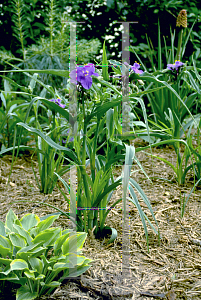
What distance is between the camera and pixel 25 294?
31.7 inches

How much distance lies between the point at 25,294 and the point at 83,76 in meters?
0.69

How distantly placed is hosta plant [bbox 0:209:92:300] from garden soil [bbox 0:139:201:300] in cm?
5

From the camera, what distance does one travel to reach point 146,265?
39.5 inches

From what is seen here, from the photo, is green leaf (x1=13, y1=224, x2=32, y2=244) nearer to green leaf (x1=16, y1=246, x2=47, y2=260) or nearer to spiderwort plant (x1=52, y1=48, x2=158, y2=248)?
green leaf (x1=16, y1=246, x2=47, y2=260)

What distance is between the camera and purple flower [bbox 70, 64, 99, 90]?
0.87 m

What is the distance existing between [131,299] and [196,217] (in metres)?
0.62

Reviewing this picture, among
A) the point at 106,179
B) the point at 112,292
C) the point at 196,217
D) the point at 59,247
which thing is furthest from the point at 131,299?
the point at 196,217

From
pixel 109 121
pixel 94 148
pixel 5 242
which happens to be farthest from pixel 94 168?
pixel 5 242

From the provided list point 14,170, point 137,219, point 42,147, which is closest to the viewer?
point 137,219

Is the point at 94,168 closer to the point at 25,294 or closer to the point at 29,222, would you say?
the point at 29,222

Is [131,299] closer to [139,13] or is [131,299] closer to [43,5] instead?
[139,13]

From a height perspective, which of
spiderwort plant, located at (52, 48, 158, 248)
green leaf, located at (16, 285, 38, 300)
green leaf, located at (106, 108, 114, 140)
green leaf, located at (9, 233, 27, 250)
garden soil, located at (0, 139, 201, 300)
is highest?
green leaf, located at (106, 108, 114, 140)

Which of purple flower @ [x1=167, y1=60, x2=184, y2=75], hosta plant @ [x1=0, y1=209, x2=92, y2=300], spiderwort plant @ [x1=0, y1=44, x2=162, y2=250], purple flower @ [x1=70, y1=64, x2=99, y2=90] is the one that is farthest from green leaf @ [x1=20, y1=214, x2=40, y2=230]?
purple flower @ [x1=167, y1=60, x2=184, y2=75]

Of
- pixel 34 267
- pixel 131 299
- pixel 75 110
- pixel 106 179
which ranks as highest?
pixel 75 110
